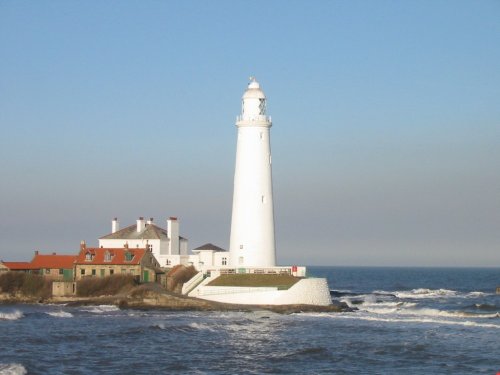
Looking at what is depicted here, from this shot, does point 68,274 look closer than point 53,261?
Yes

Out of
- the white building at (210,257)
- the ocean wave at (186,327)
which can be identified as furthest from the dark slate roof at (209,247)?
the ocean wave at (186,327)

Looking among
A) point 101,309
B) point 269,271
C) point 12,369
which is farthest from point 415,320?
point 12,369

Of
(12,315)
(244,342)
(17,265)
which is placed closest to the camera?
(244,342)

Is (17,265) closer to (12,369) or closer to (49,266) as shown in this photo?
(49,266)

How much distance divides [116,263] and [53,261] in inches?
235

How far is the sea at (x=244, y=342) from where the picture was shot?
3425 cm

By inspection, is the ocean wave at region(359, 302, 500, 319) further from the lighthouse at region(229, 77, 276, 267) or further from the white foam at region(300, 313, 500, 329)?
the lighthouse at region(229, 77, 276, 267)

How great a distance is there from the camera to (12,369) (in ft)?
107

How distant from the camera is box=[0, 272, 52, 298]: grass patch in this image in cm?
6359

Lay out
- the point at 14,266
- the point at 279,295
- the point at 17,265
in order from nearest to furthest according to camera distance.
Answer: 1. the point at 279,295
2. the point at 14,266
3. the point at 17,265

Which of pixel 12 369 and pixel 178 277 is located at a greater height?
pixel 178 277

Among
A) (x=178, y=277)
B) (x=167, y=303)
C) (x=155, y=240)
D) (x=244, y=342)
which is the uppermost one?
(x=155, y=240)

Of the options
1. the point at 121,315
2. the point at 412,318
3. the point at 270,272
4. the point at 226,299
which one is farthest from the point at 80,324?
the point at 412,318

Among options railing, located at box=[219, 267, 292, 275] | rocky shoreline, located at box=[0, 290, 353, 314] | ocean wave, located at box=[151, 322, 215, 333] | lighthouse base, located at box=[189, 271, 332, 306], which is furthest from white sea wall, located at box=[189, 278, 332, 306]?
ocean wave, located at box=[151, 322, 215, 333]
